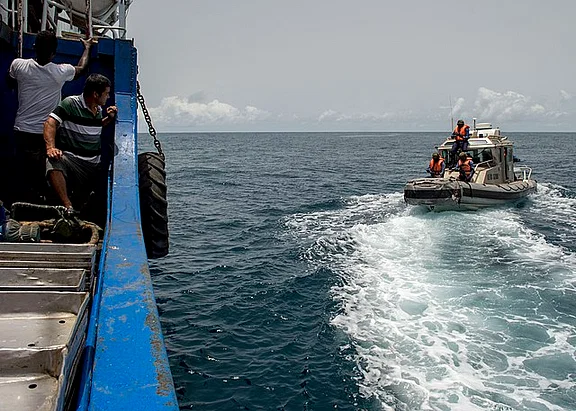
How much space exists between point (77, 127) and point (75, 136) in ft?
0.31

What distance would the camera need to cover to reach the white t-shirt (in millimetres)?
5238

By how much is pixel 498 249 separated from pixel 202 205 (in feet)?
41.3

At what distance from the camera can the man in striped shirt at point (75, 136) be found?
4.80 metres

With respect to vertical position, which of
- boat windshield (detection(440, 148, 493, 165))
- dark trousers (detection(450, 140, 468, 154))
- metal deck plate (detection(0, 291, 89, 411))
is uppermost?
dark trousers (detection(450, 140, 468, 154))

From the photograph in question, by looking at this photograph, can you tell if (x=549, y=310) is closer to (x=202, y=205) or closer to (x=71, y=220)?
(x=71, y=220)

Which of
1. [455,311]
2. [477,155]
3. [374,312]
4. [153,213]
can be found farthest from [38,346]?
[477,155]

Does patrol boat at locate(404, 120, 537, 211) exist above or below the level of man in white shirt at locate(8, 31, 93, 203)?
below

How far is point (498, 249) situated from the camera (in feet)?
41.5

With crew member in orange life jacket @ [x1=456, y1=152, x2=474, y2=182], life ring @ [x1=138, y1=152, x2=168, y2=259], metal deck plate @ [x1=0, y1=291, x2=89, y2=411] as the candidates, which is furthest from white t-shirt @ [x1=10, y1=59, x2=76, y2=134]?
crew member in orange life jacket @ [x1=456, y1=152, x2=474, y2=182]

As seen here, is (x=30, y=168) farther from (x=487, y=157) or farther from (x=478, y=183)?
(x=487, y=157)

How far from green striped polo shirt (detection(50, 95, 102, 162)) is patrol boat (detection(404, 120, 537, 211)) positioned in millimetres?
13509

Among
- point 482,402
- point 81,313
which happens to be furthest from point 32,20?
point 482,402

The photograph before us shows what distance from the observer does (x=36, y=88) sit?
5.30 metres

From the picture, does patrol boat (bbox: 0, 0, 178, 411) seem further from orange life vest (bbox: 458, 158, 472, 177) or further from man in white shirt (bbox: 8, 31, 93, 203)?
orange life vest (bbox: 458, 158, 472, 177)
